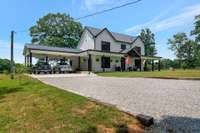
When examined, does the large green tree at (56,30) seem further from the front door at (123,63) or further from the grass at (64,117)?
the grass at (64,117)

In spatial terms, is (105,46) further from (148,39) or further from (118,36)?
(148,39)

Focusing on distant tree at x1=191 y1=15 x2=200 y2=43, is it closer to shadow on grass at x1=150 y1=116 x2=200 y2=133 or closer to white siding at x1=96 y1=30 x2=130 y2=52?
white siding at x1=96 y1=30 x2=130 y2=52

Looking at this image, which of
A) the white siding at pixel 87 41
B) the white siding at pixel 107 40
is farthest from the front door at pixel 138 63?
the white siding at pixel 87 41

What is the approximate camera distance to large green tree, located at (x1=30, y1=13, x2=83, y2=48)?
158ft

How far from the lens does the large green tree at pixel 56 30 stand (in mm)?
48281

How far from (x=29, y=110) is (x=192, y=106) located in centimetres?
521

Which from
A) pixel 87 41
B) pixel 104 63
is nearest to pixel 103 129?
pixel 104 63

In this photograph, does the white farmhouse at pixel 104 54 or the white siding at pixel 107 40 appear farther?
the white siding at pixel 107 40

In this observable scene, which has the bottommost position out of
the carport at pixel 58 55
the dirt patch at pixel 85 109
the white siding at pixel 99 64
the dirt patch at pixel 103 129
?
the dirt patch at pixel 103 129

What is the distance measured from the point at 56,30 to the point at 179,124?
4595 cm

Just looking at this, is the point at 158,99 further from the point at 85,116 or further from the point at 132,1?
the point at 132,1

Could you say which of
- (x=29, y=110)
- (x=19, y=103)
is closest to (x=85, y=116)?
(x=29, y=110)

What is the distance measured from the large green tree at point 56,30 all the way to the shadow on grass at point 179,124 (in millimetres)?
43780

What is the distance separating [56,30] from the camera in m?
48.4
